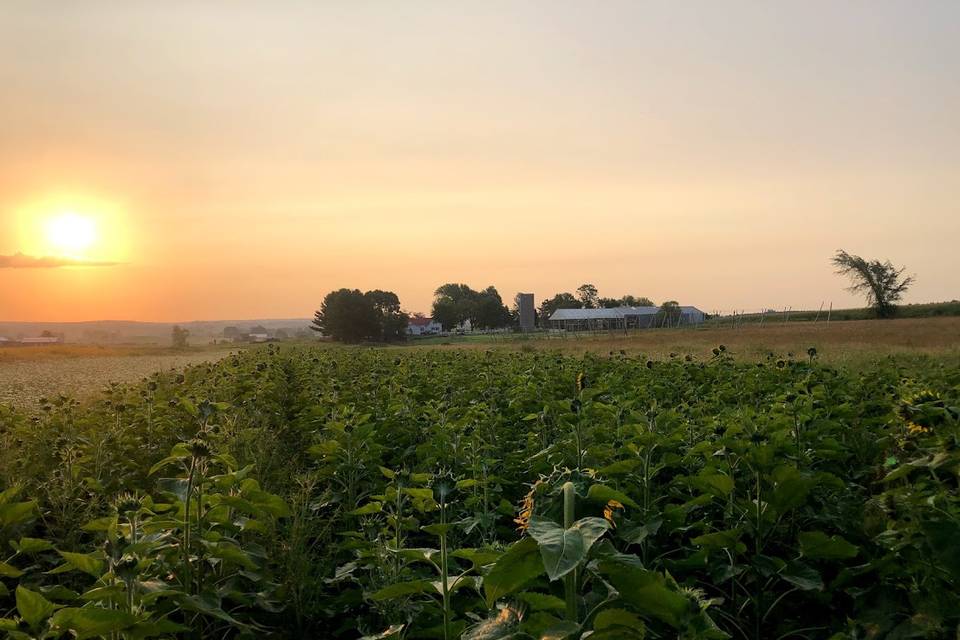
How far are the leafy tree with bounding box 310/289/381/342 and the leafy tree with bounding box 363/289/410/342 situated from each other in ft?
3.33

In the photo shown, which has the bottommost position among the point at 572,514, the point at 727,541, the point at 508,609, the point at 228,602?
the point at 228,602

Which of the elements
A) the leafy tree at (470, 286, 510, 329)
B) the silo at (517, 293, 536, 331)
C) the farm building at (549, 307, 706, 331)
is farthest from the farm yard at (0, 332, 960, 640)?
the leafy tree at (470, 286, 510, 329)

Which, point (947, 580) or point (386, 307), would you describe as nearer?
point (947, 580)

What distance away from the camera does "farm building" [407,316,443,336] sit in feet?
462

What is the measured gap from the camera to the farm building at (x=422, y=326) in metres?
141

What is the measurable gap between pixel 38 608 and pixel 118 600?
313 millimetres

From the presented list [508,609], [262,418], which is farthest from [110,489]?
[508,609]

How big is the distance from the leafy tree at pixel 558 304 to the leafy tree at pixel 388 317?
1885 inches

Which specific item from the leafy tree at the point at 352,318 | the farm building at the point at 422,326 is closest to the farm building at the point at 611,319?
the leafy tree at the point at 352,318

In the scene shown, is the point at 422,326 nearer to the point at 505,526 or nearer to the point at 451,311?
the point at 451,311

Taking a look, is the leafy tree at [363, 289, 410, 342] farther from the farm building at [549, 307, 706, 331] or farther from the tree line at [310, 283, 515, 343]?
the farm building at [549, 307, 706, 331]

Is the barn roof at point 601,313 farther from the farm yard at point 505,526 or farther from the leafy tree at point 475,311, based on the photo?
the farm yard at point 505,526

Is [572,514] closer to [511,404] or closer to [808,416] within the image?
[808,416]

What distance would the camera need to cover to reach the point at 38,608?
2779 millimetres
